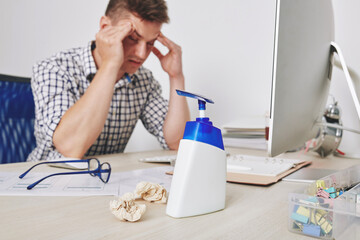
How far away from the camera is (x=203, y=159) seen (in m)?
0.39

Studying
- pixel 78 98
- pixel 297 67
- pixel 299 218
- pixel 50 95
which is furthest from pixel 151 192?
pixel 78 98

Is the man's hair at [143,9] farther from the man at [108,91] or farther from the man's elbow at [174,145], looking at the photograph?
the man's elbow at [174,145]

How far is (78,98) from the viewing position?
1.18m

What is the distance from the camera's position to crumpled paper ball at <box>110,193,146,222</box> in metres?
0.38

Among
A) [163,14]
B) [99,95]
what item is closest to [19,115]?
[99,95]

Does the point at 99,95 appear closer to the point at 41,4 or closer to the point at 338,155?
the point at 338,155

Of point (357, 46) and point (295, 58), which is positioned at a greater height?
point (357, 46)

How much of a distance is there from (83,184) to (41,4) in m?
1.87

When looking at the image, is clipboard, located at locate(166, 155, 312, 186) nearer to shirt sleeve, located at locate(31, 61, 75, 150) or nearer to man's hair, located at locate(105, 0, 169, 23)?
shirt sleeve, located at locate(31, 61, 75, 150)

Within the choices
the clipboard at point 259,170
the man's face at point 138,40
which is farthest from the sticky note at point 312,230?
the man's face at point 138,40

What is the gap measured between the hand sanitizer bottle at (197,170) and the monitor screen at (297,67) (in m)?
0.12

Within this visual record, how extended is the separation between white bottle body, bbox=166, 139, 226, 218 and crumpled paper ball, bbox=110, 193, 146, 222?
0.04m

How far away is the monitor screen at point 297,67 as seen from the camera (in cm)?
46

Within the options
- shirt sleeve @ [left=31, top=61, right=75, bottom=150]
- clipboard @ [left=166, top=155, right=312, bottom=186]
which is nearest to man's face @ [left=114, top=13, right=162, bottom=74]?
shirt sleeve @ [left=31, top=61, right=75, bottom=150]
